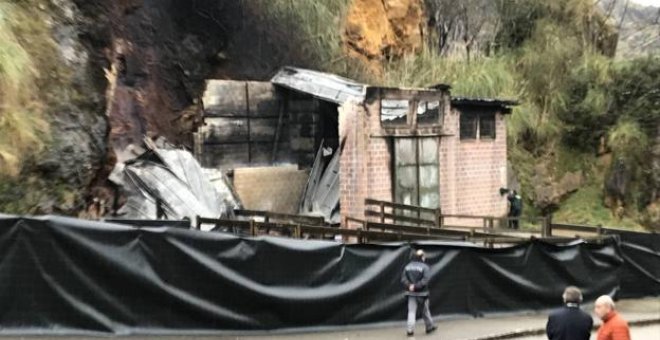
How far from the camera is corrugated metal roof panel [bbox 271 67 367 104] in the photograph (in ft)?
61.1

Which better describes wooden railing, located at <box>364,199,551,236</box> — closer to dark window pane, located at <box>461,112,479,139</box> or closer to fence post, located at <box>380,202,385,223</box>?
fence post, located at <box>380,202,385,223</box>

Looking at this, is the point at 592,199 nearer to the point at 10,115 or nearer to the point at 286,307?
the point at 286,307

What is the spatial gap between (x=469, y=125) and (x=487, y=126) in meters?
0.87

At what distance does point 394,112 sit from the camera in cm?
1894

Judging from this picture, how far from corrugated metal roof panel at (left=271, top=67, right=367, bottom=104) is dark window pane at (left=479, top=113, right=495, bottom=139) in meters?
4.14

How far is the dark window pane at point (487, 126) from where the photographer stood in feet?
71.1

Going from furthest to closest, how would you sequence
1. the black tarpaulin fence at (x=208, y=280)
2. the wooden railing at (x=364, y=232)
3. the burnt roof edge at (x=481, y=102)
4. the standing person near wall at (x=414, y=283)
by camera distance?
the burnt roof edge at (x=481, y=102) → the wooden railing at (x=364, y=232) → the standing person near wall at (x=414, y=283) → the black tarpaulin fence at (x=208, y=280)

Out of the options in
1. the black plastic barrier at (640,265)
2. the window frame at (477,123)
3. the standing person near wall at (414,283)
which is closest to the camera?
the standing person near wall at (414,283)

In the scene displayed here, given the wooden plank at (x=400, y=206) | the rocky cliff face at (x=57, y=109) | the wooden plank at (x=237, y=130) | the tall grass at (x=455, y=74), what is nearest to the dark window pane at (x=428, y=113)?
the wooden plank at (x=400, y=206)

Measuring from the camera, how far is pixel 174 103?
23219mm

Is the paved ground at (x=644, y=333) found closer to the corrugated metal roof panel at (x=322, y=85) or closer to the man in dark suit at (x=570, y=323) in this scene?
the man in dark suit at (x=570, y=323)

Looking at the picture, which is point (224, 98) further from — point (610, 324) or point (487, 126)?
point (610, 324)

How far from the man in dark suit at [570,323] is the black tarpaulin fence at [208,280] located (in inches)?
177

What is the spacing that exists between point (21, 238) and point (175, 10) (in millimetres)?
16638
